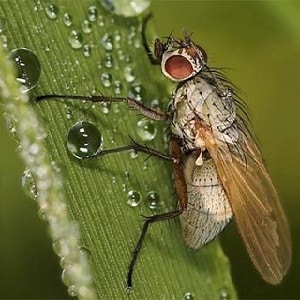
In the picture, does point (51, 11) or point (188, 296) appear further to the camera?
point (188, 296)

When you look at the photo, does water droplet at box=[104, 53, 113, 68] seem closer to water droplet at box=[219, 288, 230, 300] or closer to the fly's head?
the fly's head

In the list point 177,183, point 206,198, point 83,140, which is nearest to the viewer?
point 83,140

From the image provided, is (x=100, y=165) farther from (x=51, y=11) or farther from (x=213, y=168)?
(x=213, y=168)

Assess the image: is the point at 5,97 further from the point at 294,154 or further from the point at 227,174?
the point at 294,154

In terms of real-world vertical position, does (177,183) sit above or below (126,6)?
below

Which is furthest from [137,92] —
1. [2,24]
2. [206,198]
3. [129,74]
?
[2,24]

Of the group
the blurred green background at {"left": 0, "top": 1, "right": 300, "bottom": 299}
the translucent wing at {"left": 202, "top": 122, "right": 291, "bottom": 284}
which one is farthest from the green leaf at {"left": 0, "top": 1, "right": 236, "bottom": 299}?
the blurred green background at {"left": 0, "top": 1, "right": 300, "bottom": 299}

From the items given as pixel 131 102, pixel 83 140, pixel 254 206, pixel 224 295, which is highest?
pixel 131 102
